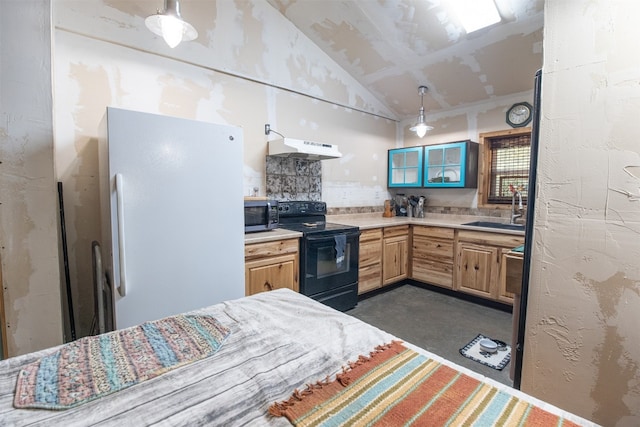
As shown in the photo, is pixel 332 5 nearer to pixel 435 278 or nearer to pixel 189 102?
pixel 189 102

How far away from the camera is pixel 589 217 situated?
1172 millimetres

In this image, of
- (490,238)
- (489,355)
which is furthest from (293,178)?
(489,355)

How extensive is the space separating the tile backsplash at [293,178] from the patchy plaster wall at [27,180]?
1902 mm

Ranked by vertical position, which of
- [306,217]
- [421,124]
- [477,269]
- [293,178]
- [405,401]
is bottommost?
[477,269]

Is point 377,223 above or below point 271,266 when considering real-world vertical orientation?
above

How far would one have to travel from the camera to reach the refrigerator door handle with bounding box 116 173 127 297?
165cm

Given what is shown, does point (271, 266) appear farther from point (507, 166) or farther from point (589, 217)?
point (507, 166)

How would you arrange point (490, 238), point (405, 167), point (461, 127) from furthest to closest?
point (405, 167)
point (461, 127)
point (490, 238)

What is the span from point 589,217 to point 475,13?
2.34m

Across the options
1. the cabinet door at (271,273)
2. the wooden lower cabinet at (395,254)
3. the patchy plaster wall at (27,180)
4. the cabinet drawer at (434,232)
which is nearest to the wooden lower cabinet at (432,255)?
the cabinet drawer at (434,232)

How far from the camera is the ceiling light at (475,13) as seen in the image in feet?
8.26

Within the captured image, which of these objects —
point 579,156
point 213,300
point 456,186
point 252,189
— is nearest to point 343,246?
point 252,189

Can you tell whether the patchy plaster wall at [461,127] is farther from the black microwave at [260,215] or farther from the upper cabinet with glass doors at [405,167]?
the black microwave at [260,215]

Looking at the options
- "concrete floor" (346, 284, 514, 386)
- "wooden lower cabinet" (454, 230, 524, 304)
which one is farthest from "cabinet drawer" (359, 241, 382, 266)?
"wooden lower cabinet" (454, 230, 524, 304)
